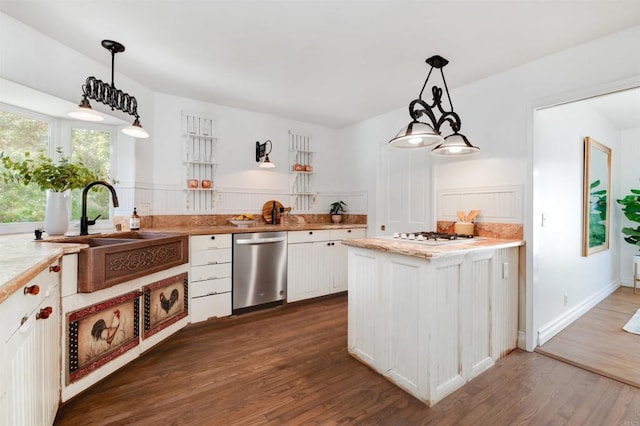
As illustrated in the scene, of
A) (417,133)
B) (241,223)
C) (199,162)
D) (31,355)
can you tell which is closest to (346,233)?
(241,223)

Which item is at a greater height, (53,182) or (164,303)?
(53,182)

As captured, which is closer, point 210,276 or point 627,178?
point 210,276

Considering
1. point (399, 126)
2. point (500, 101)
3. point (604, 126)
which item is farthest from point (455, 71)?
point (604, 126)

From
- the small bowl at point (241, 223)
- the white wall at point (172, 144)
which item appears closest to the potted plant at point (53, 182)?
the white wall at point (172, 144)

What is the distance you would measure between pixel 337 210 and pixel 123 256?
315cm

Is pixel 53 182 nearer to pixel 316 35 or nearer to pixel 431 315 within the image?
pixel 316 35

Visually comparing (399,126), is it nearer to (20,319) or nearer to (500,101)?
(500,101)

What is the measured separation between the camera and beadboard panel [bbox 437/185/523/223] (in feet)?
8.90

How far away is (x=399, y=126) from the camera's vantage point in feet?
12.8

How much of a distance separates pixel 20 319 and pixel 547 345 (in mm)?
3645

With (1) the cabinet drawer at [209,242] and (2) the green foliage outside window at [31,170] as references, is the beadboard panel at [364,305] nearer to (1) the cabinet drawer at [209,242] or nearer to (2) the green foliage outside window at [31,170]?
(1) the cabinet drawer at [209,242]

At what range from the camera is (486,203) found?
2.92m

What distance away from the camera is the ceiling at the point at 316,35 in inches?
76.4

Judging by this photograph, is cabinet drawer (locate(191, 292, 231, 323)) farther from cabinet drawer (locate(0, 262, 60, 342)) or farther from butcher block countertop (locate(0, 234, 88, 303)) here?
cabinet drawer (locate(0, 262, 60, 342))
